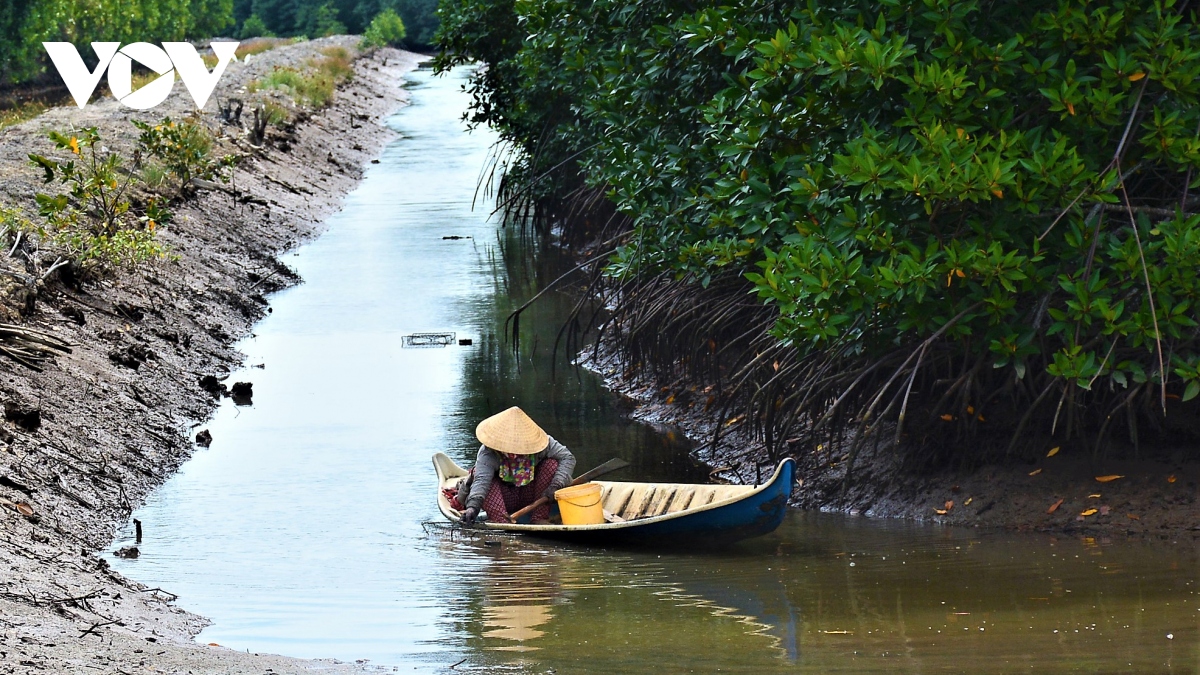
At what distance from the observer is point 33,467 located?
9.84m

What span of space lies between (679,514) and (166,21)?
7001 centimetres

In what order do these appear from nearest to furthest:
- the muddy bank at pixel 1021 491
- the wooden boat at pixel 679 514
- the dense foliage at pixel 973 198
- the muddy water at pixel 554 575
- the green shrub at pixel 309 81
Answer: the muddy water at pixel 554 575 → the dense foliage at pixel 973 198 → the wooden boat at pixel 679 514 → the muddy bank at pixel 1021 491 → the green shrub at pixel 309 81

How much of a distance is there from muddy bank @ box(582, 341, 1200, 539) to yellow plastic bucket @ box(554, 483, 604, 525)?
5.32 ft

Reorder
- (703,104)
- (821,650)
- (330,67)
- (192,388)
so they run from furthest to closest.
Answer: (330,67) → (192,388) → (703,104) → (821,650)

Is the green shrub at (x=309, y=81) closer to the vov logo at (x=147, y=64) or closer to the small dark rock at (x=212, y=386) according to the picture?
the vov logo at (x=147, y=64)

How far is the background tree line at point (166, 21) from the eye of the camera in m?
53.5

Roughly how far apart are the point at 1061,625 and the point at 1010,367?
2.54 metres

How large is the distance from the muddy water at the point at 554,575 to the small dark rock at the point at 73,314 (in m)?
1.48

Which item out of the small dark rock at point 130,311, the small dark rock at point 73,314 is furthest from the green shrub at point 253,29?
the small dark rock at point 73,314

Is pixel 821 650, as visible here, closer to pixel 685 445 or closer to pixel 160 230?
pixel 685 445

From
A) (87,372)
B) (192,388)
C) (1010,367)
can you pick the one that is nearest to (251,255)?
(192,388)

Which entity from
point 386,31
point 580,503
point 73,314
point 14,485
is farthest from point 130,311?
point 386,31

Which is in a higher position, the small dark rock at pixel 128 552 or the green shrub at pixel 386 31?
the small dark rock at pixel 128 552

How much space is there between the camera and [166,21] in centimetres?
7356
